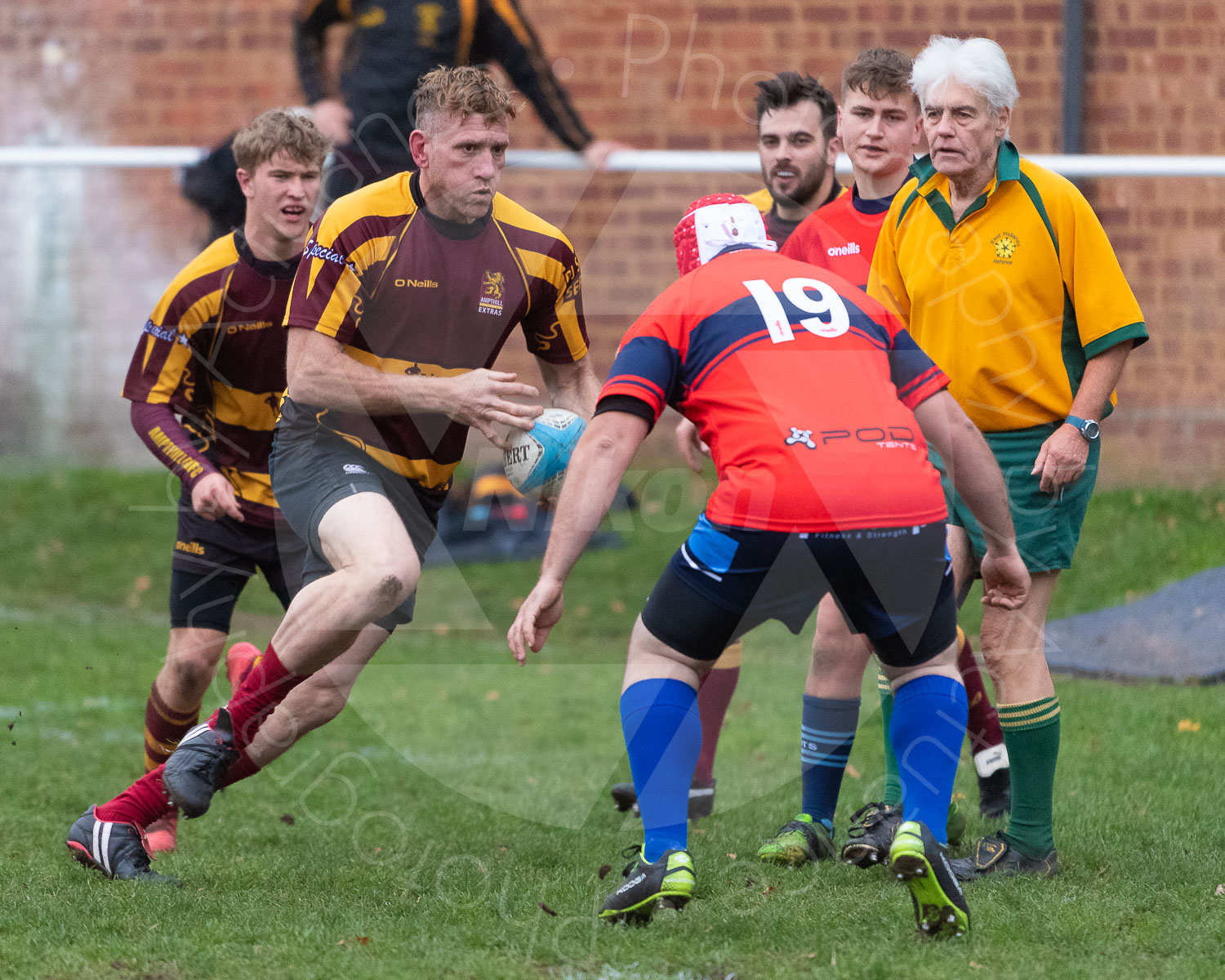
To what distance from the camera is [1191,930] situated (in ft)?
11.5

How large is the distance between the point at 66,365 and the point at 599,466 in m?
9.37

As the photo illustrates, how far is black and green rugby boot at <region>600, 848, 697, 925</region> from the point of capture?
134 inches

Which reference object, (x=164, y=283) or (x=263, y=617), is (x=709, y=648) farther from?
(x=164, y=283)

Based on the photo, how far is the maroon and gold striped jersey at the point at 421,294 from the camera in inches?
170

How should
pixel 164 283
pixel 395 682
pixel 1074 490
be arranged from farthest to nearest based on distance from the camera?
1. pixel 164 283
2. pixel 395 682
3. pixel 1074 490

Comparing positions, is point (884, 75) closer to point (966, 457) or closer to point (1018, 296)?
point (1018, 296)

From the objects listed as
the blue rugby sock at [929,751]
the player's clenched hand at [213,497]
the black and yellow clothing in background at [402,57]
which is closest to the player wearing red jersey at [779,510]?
the blue rugby sock at [929,751]

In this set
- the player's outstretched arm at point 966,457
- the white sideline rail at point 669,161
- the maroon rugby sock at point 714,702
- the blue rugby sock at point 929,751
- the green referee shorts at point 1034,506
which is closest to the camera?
the blue rugby sock at point 929,751

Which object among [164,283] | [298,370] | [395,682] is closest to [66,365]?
[164,283]

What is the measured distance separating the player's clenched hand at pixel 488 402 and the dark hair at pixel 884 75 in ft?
5.77

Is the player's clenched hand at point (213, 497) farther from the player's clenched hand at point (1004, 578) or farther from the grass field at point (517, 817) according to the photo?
the player's clenched hand at point (1004, 578)

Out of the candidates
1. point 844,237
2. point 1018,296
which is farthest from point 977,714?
point 844,237

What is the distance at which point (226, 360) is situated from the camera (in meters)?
5.18

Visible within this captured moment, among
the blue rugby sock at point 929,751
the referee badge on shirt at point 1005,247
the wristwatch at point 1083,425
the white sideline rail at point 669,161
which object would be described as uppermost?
the referee badge on shirt at point 1005,247
